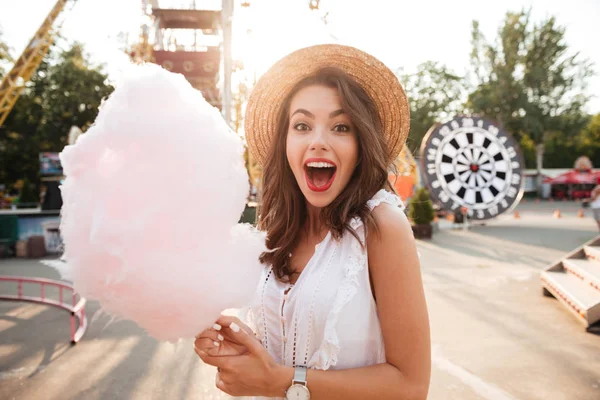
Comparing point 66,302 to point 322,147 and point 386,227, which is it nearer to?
point 322,147

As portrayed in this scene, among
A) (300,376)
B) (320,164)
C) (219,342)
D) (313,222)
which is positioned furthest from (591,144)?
(219,342)

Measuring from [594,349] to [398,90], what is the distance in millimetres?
3843

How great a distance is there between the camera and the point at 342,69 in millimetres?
1507

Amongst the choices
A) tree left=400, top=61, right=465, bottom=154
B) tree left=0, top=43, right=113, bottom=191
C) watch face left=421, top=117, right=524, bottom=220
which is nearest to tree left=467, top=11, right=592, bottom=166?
tree left=400, top=61, right=465, bottom=154

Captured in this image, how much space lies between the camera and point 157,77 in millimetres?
1005

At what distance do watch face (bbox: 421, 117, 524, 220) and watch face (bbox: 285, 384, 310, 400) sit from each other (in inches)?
456

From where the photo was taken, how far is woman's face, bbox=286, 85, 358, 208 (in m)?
1.27

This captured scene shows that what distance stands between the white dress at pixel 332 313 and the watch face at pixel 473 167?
11403 mm

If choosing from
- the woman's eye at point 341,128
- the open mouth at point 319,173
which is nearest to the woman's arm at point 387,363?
the open mouth at point 319,173

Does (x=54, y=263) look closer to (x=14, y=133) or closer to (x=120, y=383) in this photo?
(x=120, y=383)

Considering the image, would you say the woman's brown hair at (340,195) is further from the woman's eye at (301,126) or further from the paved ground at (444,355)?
the paved ground at (444,355)

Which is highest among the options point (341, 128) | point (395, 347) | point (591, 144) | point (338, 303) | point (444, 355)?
point (591, 144)

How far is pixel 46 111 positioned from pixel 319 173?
30034mm

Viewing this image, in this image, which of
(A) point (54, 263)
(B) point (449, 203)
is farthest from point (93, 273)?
(B) point (449, 203)
